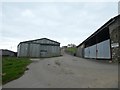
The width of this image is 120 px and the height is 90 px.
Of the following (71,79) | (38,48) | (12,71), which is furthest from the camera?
(38,48)

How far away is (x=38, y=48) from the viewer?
45031mm

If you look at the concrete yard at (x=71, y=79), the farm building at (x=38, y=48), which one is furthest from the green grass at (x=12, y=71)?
the farm building at (x=38, y=48)

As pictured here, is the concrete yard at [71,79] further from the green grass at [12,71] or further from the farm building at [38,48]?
the farm building at [38,48]

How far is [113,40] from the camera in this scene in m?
18.8

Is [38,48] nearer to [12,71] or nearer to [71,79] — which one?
[12,71]

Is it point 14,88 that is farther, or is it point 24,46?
point 24,46

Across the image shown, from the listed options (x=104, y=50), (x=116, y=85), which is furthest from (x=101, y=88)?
(x=104, y=50)

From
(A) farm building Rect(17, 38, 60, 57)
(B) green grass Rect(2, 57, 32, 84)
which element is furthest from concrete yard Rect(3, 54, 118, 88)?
(A) farm building Rect(17, 38, 60, 57)

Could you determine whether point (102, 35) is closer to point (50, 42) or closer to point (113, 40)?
point (113, 40)

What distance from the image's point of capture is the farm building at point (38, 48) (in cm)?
4447

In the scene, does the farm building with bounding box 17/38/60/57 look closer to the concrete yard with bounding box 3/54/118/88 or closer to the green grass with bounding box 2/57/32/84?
the green grass with bounding box 2/57/32/84

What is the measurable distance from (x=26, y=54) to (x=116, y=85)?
38.5 metres

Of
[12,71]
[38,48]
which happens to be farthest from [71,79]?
[38,48]

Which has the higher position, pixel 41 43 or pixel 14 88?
pixel 41 43
